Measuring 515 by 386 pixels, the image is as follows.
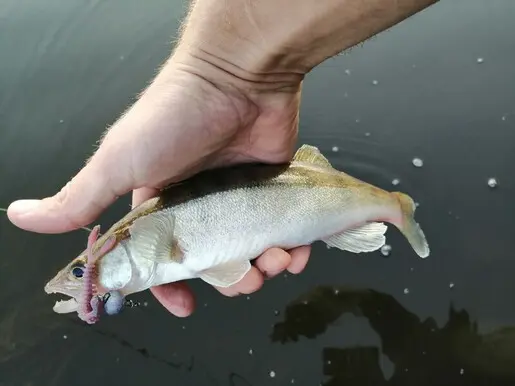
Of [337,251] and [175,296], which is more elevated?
[175,296]

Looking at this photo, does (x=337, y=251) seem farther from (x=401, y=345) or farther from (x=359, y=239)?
(x=359, y=239)

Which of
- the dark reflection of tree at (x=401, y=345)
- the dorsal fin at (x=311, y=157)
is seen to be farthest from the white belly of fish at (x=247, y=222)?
→ the dark reflection of tree at (x=401, y=345)

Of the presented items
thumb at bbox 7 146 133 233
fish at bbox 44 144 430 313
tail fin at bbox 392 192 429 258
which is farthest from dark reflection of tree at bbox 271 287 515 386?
thumb at bbox 7 146 133 233

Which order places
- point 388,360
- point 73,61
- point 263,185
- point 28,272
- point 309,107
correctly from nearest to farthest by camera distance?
point 263,185, point 388,360, point 28,272, point 309,107, point 73,61

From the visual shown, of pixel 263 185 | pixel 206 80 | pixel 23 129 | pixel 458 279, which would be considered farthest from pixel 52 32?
pixel 458 279

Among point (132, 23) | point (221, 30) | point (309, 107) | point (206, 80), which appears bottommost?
point (309, 107)

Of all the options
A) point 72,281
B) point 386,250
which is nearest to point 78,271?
point 72,281

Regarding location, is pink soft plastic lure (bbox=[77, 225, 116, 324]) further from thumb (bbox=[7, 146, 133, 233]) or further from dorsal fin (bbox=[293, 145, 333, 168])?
dorsal fin (bbox=[293, 145, 333, 168])

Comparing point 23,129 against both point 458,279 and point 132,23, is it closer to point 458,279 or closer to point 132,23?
point 132,23
